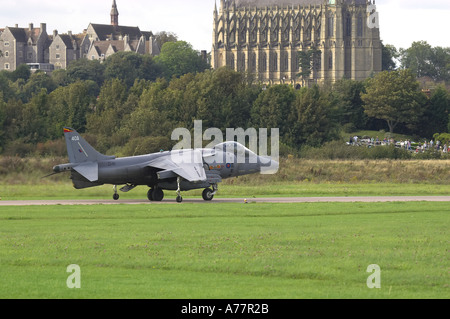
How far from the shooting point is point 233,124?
97.5 meters

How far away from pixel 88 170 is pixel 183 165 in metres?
4.77

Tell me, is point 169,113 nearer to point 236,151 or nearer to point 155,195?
point 236,151

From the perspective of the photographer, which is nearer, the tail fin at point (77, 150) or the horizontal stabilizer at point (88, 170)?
the horizontal stabilizer at point (88, 170)

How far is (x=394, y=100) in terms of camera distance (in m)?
127

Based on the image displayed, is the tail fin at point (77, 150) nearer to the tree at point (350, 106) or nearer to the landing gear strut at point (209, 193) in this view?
the landing gear strut at point (209, 193)

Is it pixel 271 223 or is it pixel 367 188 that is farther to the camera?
pixel 367 188

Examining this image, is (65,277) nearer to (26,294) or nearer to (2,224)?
(26,294)

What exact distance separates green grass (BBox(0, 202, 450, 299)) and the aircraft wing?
4.80 meters

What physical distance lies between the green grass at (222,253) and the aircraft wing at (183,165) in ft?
15.8

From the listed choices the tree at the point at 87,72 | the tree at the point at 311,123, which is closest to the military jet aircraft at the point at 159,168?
the tree at the point at 311,123

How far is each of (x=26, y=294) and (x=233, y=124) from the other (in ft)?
265

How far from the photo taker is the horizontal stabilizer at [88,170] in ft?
126
